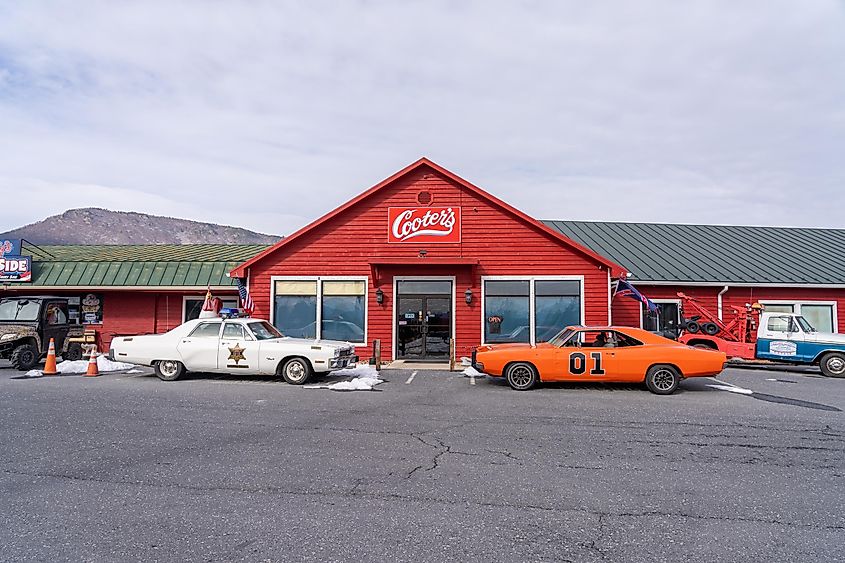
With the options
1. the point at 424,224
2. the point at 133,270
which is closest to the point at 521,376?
the point at 424,224

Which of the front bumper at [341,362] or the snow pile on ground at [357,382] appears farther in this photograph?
the front bumper at [341,362]

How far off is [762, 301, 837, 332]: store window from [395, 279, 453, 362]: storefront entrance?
1125cm

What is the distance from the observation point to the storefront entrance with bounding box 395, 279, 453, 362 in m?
18.1

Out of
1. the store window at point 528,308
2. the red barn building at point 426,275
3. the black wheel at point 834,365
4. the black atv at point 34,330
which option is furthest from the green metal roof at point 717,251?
the black atv at point 34,330

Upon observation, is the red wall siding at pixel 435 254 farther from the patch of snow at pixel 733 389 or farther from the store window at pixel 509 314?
the patch of snow at pixel 733 389

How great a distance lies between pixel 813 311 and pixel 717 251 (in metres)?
3.92

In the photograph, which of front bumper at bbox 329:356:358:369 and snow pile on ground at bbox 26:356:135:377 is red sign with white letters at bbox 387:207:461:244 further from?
snow pile on ground at bbox 26:356:135:377

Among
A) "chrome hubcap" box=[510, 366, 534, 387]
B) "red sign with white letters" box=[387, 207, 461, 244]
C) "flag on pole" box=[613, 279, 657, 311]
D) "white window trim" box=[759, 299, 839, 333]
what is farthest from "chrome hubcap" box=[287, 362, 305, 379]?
"white window trim" box=[759, 299, 839, 333]

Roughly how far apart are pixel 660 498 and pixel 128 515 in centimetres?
445

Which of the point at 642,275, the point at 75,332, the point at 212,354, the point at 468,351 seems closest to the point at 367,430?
the point at 212,354

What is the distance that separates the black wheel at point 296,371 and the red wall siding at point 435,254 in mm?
4768

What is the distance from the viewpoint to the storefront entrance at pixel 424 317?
59.4ft

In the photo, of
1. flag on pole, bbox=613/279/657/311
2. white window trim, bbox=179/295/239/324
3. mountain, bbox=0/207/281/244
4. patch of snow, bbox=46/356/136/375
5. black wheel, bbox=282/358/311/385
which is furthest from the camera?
mountain, bbox=0/207/281/244

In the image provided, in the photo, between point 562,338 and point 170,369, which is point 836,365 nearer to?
point 562,338
